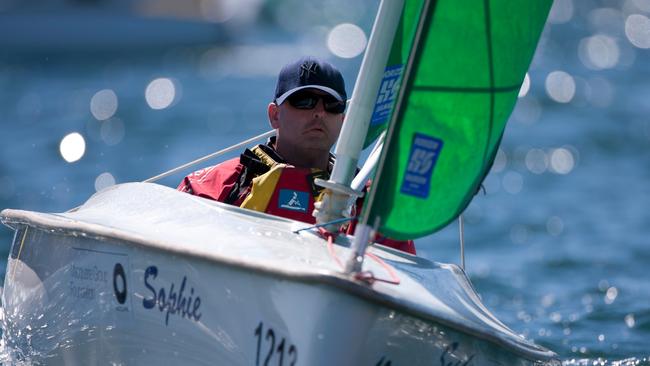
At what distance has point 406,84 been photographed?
A: 324cm

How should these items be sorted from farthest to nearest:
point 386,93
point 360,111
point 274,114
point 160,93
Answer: point 160,93
point 274,114
point 386,93
point 360,111

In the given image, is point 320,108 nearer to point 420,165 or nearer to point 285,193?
point 285,193

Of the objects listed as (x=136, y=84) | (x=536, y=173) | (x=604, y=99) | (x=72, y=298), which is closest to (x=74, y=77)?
(x=136, y=84)

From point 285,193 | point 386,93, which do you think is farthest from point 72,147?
point 386,93

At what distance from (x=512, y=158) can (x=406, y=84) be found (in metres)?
10.7

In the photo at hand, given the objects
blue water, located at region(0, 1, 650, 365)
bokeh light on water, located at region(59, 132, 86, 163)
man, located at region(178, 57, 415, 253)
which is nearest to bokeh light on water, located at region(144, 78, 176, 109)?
blue water, located at region(0, 1, 650, 365)

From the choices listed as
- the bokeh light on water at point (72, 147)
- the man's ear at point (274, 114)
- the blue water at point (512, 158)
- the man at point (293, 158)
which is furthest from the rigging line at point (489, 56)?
the bokeh light on water at point (72, 147)

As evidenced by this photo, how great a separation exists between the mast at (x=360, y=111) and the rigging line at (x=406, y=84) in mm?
318

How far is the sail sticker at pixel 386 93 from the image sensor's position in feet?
12.9

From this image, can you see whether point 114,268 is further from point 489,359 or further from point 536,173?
point 536,173

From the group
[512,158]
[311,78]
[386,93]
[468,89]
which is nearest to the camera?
[468,89]

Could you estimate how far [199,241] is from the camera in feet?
11.3

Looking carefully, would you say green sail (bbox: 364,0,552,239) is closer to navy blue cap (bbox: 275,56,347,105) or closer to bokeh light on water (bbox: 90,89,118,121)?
navy blue cap (bbox: 275,56,347,105)

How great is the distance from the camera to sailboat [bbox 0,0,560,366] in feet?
10.2
